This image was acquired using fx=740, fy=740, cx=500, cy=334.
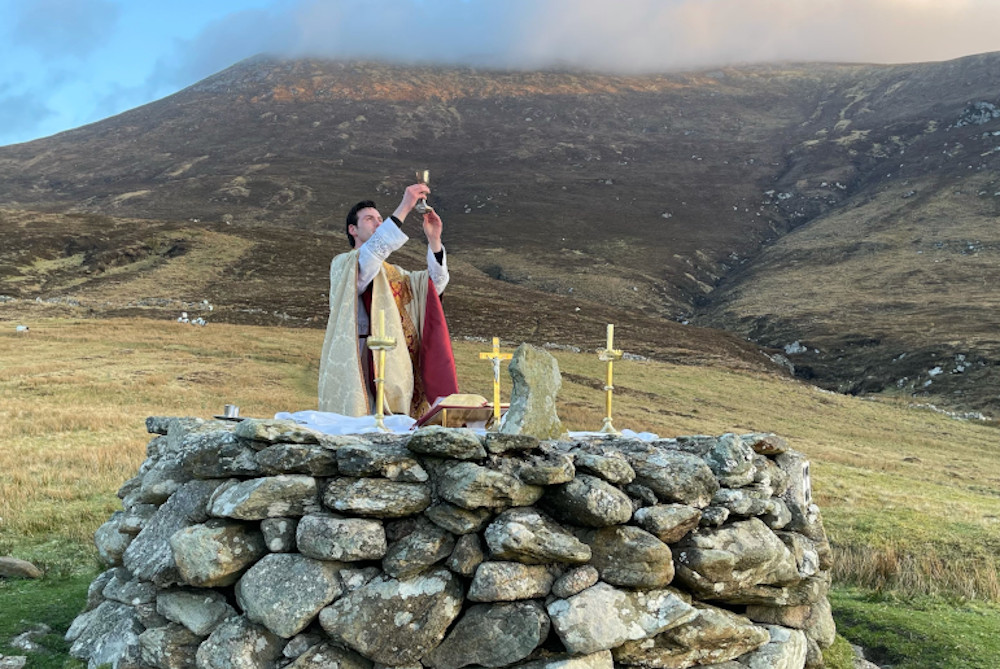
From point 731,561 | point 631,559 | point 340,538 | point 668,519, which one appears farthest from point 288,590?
point 731,561

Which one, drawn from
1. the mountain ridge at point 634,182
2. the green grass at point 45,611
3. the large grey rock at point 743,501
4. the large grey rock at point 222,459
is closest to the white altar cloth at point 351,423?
the large grey rock at point 222,459

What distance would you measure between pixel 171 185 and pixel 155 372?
117m

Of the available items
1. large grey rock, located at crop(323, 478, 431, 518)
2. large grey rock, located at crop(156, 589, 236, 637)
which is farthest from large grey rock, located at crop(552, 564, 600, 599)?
→ large grey rock, located at crop(156, 589, 236, 637)

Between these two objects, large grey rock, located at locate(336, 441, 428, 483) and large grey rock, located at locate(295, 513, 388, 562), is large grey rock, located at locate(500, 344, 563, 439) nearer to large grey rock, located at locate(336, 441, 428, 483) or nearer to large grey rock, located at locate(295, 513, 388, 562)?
large grey rock, located at locate(336, 441, 428, 483)

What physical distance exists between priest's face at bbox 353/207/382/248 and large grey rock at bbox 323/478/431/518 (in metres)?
3.75

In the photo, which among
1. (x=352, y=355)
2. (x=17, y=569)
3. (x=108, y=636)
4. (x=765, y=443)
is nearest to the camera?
(x=108, y=636)

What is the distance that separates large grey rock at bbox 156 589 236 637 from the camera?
5.71 meters

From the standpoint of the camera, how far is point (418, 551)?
5.35m

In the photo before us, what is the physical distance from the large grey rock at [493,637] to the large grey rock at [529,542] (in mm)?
370

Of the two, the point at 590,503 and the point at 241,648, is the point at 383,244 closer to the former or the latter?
the point at 590,503

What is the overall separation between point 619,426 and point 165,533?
19.6 m

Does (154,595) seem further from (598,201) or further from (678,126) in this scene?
(678,126)

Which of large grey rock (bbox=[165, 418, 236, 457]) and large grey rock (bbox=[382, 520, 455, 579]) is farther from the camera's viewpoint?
large grey rock (bbox=[165, 418, 236, 457])

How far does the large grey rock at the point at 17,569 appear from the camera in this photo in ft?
30.0
